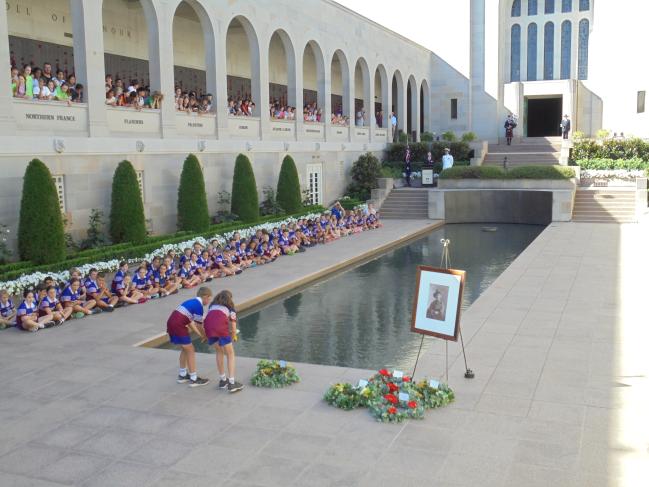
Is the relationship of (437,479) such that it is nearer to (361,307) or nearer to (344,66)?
(361,307)

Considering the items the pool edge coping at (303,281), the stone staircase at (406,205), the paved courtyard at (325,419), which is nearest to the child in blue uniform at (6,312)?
the paved courtyard at (325,419)

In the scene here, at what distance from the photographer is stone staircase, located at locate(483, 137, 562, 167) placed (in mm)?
38625

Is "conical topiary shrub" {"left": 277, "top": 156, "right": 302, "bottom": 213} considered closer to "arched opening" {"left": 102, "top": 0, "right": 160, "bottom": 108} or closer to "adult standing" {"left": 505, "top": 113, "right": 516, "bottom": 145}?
"arched opening" {"left": 102, "top": 0, "right": 160, "bottom": 108}

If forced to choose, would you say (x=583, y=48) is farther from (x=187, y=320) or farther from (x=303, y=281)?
(x=187, y=320)

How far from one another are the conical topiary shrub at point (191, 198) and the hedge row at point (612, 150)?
24.7 m

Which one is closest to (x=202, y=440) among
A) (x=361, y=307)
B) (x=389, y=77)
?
(x=361, y=307)

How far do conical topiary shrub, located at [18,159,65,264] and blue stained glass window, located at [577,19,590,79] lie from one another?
138 feet

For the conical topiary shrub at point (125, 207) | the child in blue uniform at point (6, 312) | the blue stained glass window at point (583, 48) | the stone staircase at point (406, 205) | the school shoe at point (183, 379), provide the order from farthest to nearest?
1. the blue stained glass window at point (583, 48)
2. the stone staircase at point (406, 205)
3. the conical topiary shrub at point (125, 207)
4. the child in blue uniform at point (6, 312)
5. the school shoe at point (183, 379)

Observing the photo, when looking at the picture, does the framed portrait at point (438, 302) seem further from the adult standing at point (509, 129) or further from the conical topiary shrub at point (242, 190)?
the adult standing at point (509, 129)

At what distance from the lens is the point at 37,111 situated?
53.8ft

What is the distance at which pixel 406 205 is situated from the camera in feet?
108

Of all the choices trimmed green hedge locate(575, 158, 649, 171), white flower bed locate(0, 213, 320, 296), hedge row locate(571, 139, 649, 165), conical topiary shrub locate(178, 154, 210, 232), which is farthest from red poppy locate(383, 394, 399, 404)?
hedge row locate(571, 139, 649, 165)

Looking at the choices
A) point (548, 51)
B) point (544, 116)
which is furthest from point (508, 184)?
point (544, 116)

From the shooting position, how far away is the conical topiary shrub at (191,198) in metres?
20.7
